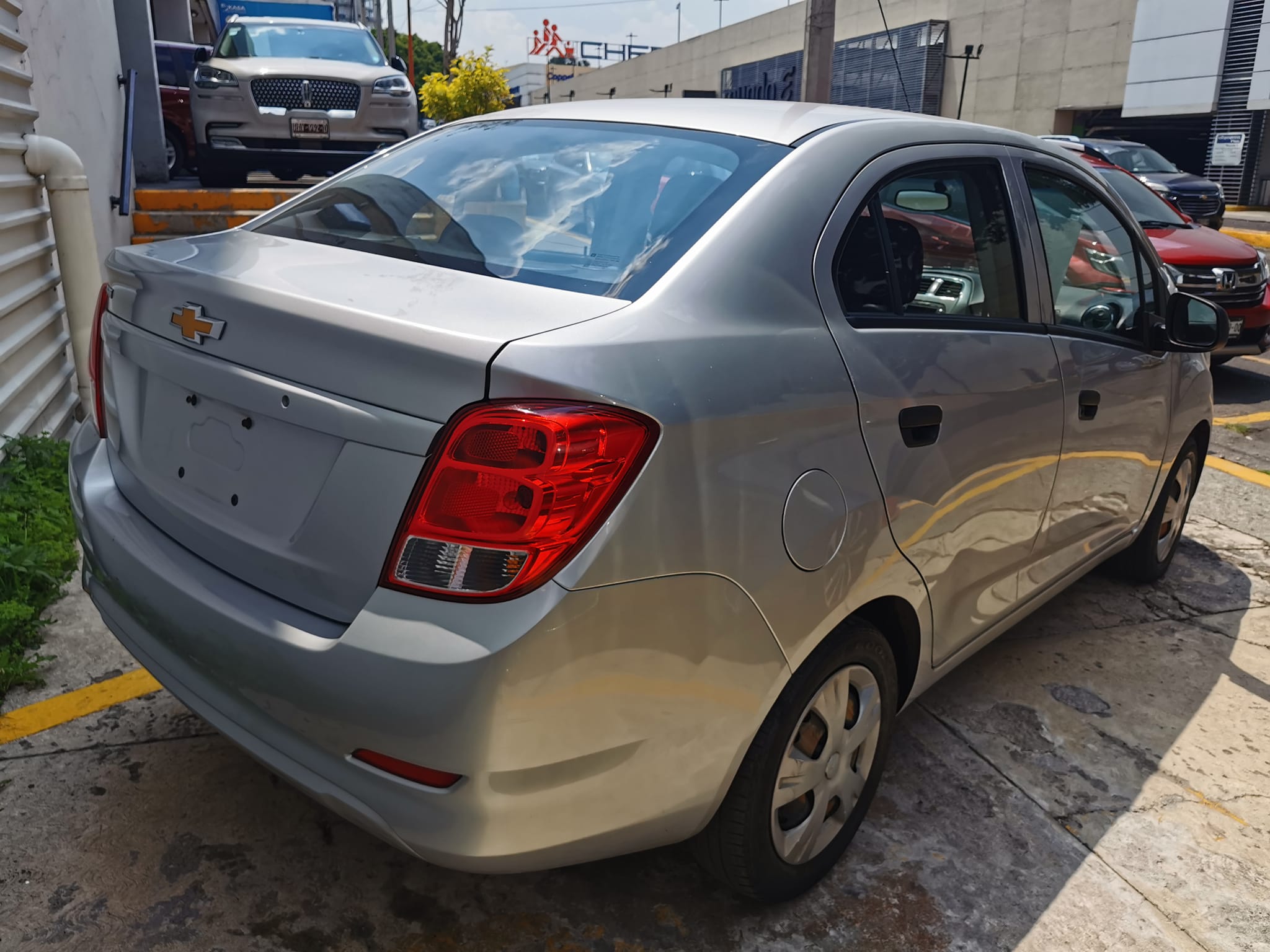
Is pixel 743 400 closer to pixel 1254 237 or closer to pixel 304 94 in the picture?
pixel 304 94

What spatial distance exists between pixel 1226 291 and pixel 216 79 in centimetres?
885

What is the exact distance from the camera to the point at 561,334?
1.79 metres

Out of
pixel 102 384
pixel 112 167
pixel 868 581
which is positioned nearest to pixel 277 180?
pixel 112 167

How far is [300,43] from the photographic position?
11305 mm

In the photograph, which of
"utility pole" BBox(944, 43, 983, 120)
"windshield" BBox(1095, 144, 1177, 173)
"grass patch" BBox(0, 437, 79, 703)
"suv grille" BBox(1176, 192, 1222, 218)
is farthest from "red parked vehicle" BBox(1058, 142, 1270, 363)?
"utility pole" BBox(944, 43, 983, 120)

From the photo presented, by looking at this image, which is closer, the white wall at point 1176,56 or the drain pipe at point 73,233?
the drain pipe at point 73,233

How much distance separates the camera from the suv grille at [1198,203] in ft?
52.2

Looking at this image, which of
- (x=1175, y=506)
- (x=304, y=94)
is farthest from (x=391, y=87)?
(x=1175, y=506)

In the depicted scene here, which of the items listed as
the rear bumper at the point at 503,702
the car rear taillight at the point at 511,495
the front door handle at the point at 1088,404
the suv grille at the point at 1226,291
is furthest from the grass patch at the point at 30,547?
the suv grille at the point at 1226,291

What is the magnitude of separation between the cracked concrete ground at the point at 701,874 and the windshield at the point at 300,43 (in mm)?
9172

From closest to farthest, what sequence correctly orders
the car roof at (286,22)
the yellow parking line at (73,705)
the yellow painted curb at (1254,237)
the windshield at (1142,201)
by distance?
the yellow parking line at (73,705) → the windshield at (1142,201) → the car roof at (286,22) → the yellow painted curb at (1254,237)

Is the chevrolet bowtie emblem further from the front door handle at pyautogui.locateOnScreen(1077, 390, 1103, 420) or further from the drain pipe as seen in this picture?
the drain pipe

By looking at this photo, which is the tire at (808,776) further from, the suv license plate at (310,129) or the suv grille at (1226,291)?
the suv license plate at (310,129)

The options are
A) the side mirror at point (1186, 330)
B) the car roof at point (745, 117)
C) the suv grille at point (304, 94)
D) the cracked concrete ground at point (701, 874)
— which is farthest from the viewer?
the suv grille at point (304, 94)
